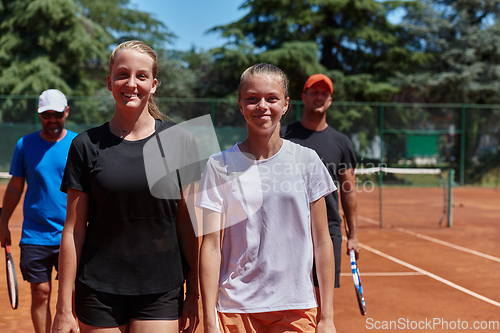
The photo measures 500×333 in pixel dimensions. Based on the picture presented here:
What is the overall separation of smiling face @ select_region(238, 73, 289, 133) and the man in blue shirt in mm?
2031

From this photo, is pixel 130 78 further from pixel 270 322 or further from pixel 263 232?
pixel 270 322

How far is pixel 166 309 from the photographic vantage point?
2.09 m

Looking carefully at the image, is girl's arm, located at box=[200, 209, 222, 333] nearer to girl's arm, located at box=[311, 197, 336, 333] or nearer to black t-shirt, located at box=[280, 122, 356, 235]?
girl's arm, located at box=[311, 197, 336, 333]

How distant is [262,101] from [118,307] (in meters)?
1.06

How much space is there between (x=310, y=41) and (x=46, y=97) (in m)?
22.5

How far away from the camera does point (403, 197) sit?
1634 centimetres

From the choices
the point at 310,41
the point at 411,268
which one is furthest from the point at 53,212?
the point at 310,41

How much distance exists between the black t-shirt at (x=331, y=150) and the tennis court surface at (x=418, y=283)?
135 centimetres

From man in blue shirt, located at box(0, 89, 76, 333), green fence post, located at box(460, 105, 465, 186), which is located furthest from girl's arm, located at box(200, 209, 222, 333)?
green fence post, located at box(460, 105, 465, 186)

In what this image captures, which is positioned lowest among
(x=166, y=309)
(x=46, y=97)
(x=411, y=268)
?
(x=411, y=268)

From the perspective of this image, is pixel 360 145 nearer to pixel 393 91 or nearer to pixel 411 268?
pixel 393 91

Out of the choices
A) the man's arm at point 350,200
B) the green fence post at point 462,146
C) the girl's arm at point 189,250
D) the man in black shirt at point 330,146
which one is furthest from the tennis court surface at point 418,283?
the green fence post at point 462,146

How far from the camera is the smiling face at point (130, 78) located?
207 cm

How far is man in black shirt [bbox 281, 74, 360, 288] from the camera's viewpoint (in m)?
3.83
